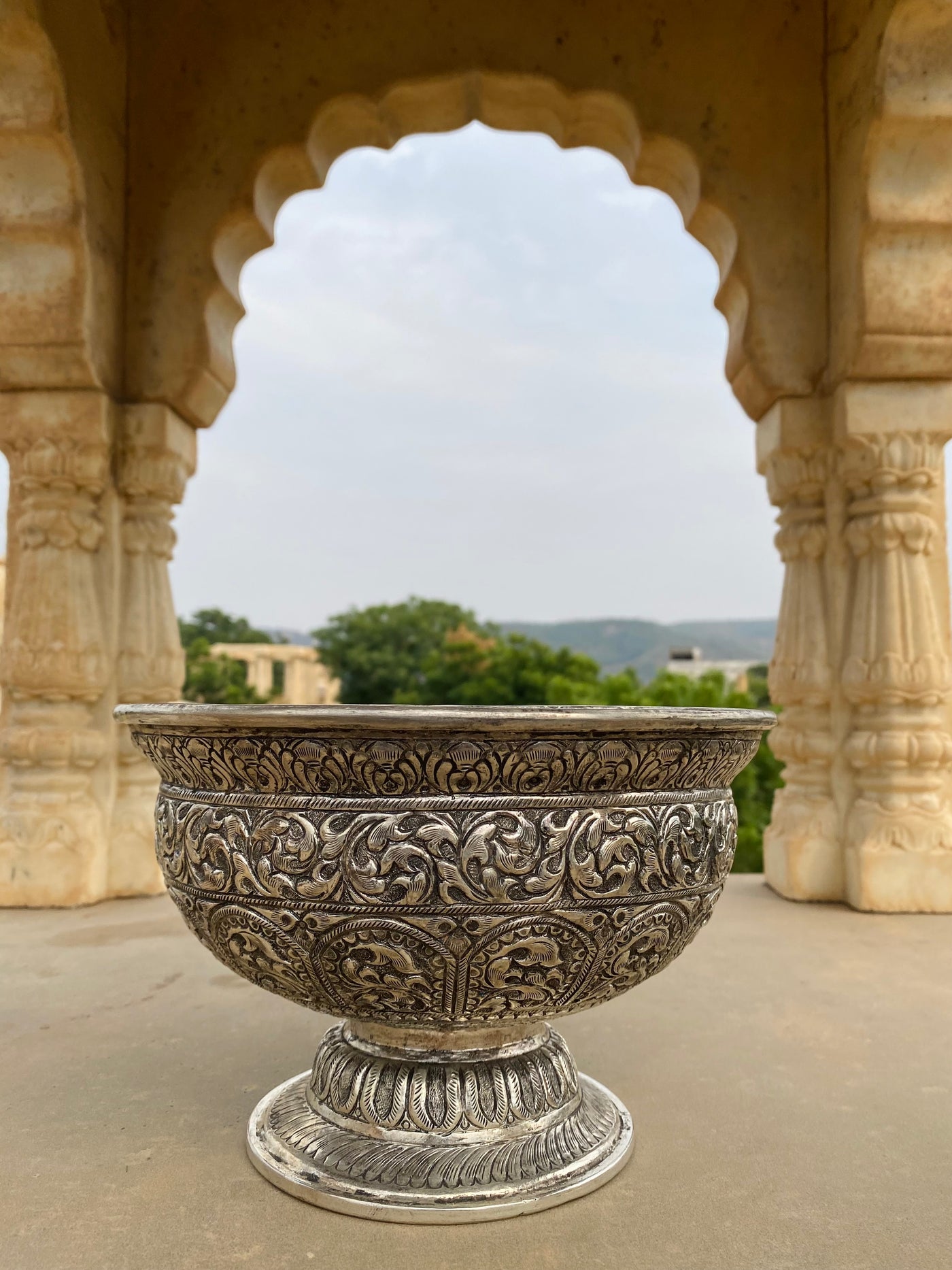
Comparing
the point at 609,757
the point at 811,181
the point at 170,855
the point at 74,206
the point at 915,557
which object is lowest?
the point at 170,855

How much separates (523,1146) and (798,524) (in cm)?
300

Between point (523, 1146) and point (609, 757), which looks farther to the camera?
point (523, 1146)

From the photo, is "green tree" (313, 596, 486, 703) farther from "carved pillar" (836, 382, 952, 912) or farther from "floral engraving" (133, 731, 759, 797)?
"floral engraving" (133, 731, 759, 797)

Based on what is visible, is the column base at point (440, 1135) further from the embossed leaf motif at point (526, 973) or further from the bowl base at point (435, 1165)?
the embossed leaf motif at point (526, 973)

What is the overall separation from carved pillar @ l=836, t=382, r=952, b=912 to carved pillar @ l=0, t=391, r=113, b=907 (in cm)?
281

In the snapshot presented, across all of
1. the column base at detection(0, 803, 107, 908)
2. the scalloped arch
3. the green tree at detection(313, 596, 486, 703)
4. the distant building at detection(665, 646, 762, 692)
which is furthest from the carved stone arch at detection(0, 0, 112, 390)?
the green tree at detection(313, 596, 486, 703)

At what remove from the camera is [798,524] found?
409 cm

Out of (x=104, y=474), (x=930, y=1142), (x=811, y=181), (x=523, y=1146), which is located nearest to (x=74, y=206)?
(x=104, y=474)

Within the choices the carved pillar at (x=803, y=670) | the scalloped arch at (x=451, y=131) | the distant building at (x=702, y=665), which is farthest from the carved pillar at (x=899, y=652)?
the distant building at (x=702, y=665)

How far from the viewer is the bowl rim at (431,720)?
4.57ft

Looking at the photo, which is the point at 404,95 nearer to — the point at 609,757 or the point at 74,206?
the point at 74,206

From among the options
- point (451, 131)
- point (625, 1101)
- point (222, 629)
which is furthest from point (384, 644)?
point (625, 1101)

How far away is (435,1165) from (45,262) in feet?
11.2

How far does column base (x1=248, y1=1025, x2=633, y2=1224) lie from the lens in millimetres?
1538
